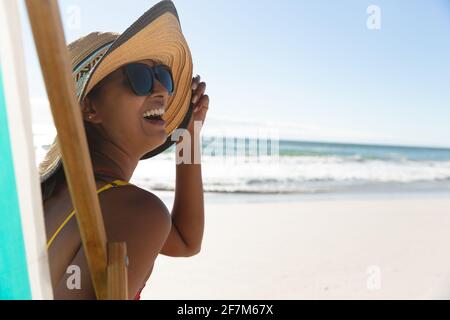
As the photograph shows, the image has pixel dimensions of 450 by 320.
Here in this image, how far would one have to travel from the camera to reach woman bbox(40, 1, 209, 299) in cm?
94

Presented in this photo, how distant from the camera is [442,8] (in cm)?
170

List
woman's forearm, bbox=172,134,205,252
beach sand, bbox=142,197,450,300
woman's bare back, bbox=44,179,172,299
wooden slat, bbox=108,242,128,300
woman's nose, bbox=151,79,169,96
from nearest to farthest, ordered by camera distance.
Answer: wooden slat, bbox=108,242,128,300 < woman's bare back, bbox=44,179,172,299 < woman's nose, bbox=151,79,169,96 < woman's forearm, bbox=172,134,205,252 < beach sand, bbox=142,197,450,300

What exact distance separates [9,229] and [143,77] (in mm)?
625

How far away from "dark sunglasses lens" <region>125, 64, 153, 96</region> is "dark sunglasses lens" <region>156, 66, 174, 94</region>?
0.09 meters

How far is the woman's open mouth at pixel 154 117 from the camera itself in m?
1.25

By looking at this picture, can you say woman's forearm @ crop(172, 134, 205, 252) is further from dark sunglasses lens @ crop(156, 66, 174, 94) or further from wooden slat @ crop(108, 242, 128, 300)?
wooden slat @ crop(108, 242, 128, 300)

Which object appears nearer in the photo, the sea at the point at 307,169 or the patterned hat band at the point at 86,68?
the patterned hat band at the point at 86,68

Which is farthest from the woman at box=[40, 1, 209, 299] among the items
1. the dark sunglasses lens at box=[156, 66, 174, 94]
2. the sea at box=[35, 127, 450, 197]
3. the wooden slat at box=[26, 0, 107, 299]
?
the sea at box=[35, 127, 450, 197]

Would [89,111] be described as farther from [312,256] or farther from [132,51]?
[312,256]

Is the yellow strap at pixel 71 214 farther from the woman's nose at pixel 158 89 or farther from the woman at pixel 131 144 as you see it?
the woman's nose at pixel 158 89

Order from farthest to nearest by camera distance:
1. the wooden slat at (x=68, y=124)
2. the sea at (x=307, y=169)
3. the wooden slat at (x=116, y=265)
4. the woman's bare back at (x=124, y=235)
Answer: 1. the sea at (x=307, y=169)
2. the woman's bare back at (x=124, y=235)
3. the wooden slat at (x=116, y=265)
4. the wooden slat at (x=68, y=124)

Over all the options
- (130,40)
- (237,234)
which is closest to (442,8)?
(130,40)

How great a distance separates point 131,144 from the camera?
1.22 m

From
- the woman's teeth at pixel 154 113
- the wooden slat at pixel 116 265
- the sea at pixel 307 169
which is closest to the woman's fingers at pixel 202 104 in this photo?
the woman's teeth at pixel 154 113
